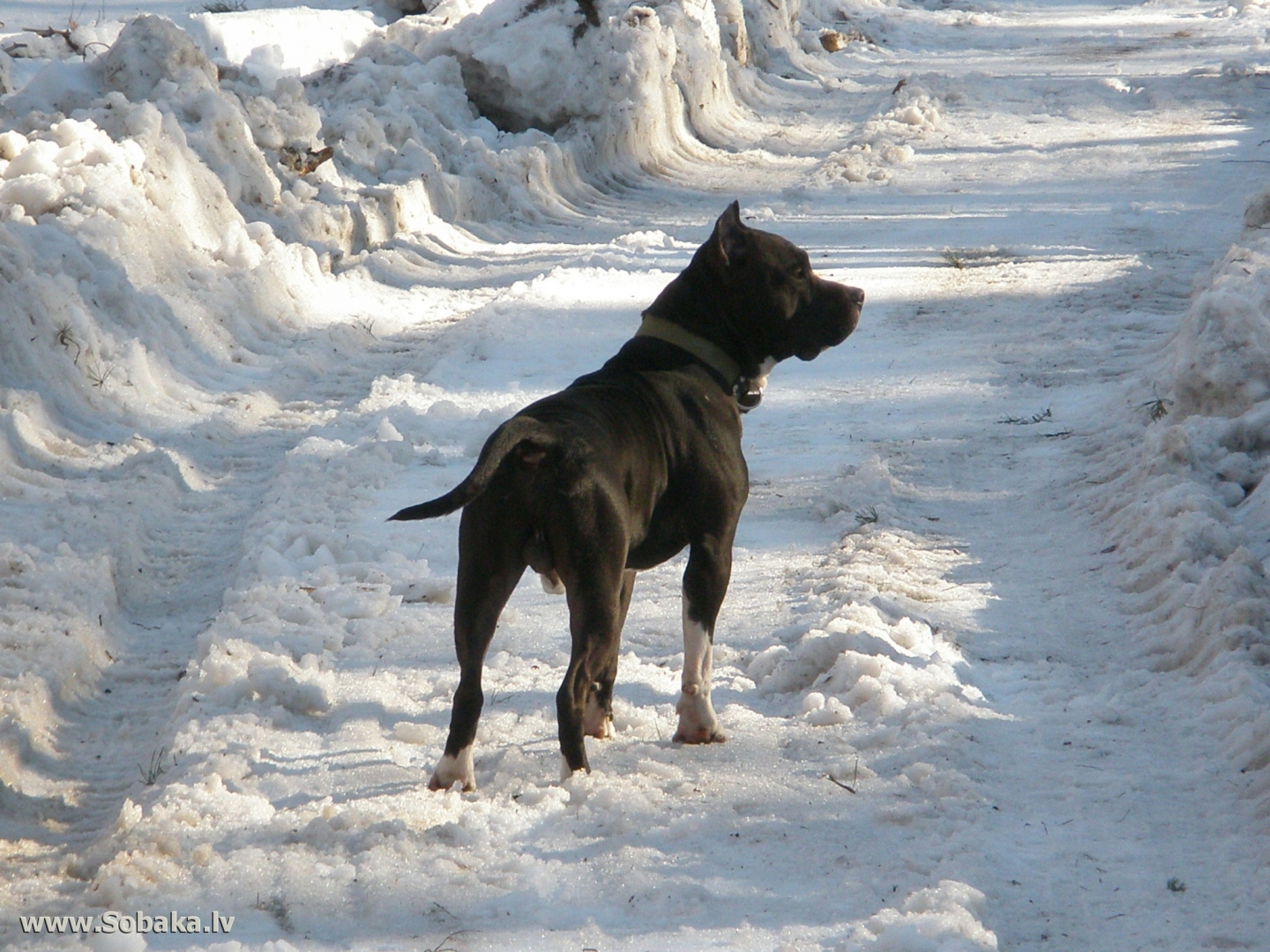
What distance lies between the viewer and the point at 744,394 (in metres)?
4.71

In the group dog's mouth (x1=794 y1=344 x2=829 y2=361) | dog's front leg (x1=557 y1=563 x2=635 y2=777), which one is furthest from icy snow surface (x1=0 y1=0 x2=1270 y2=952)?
dog's mouth (x1=794 y1=344 x2=829 y2=361)

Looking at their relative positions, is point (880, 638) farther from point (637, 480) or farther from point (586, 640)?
point (586, 640)

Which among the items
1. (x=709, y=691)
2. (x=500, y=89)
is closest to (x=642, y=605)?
(x=709, y=691)

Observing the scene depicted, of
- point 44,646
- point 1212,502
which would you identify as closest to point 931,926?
point 1212,502

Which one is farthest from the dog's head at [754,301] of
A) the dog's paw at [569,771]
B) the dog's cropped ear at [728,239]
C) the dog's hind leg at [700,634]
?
the dog's paw at [569,771]

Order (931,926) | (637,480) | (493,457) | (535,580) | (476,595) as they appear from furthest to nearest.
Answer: (535,580) → (637,480) → (476,595) → (493,457) → (931,926)

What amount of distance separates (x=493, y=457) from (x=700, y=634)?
1.07 metres

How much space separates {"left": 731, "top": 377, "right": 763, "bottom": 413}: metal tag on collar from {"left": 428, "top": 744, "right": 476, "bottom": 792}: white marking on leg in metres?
1.52

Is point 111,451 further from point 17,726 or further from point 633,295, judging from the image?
point 633,295

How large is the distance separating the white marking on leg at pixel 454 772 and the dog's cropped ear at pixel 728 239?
5.98 feet

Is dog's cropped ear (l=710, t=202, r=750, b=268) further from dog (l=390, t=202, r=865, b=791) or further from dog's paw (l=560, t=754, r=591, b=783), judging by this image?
dog's paw (l=560, t=754, r=591, b=783)

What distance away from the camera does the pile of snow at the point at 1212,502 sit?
14.7 ft

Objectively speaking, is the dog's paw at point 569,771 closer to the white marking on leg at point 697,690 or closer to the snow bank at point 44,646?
the white marking on leg at point 697,690

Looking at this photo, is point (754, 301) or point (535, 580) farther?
point (535, 580)
